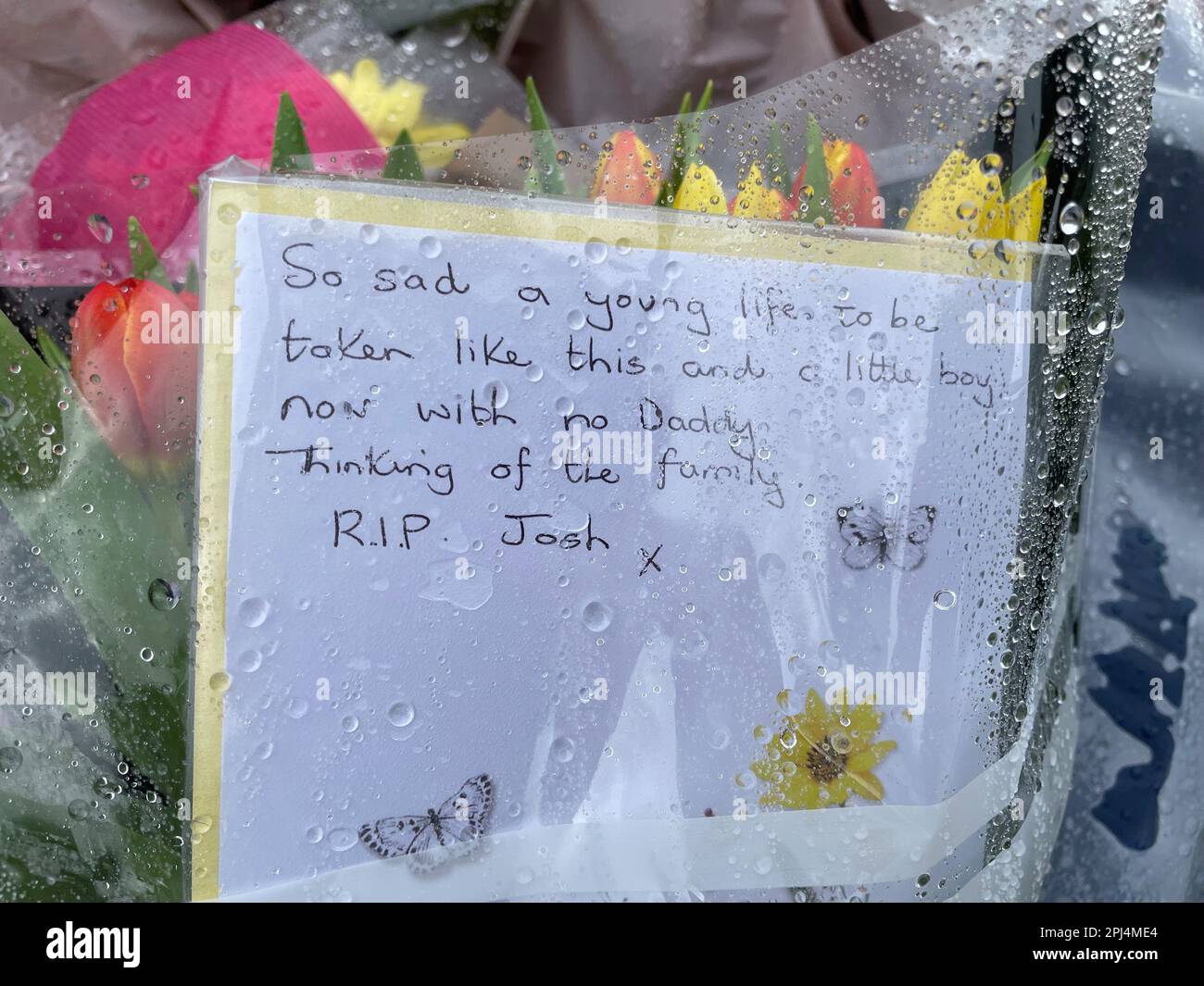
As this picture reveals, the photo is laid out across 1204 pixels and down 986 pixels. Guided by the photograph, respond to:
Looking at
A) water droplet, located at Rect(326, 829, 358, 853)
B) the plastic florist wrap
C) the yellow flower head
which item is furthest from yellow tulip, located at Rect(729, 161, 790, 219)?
water droplet, located at Rect(326, 829, 358, 853)

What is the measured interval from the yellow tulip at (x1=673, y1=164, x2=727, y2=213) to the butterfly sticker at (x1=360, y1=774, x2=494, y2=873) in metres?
0.28

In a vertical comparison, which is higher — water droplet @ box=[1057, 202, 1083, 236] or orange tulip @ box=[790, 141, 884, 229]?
orange tulip @ box=[790, 141, 884, 229]

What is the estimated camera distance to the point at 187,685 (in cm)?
39

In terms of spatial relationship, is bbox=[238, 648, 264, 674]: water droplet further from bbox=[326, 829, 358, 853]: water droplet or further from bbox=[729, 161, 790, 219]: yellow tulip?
bbox=[729, 161, 790, 219]: yellow tulip

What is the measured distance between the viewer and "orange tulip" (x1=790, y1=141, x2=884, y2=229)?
0.42 meters

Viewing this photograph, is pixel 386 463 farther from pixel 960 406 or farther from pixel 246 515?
pixel 960 406

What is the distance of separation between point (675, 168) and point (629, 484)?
151mm

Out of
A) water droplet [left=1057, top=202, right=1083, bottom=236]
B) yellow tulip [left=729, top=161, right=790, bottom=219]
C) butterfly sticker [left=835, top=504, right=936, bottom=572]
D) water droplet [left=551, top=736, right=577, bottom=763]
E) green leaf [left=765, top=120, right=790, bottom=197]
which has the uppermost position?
green leaf [left=765, top=120, right=790, bottom=197]

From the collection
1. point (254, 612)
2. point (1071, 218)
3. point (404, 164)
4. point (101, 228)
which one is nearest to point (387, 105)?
point (404, 164)

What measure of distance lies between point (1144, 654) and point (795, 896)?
8.9 inches

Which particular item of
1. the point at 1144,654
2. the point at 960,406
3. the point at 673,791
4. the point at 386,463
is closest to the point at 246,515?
the point at 386,463

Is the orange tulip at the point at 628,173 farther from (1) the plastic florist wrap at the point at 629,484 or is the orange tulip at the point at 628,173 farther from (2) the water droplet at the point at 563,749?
(2) the water droplet at the point at 563,749

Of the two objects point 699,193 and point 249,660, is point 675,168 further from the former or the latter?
point 249,660

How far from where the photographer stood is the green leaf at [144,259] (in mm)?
385
